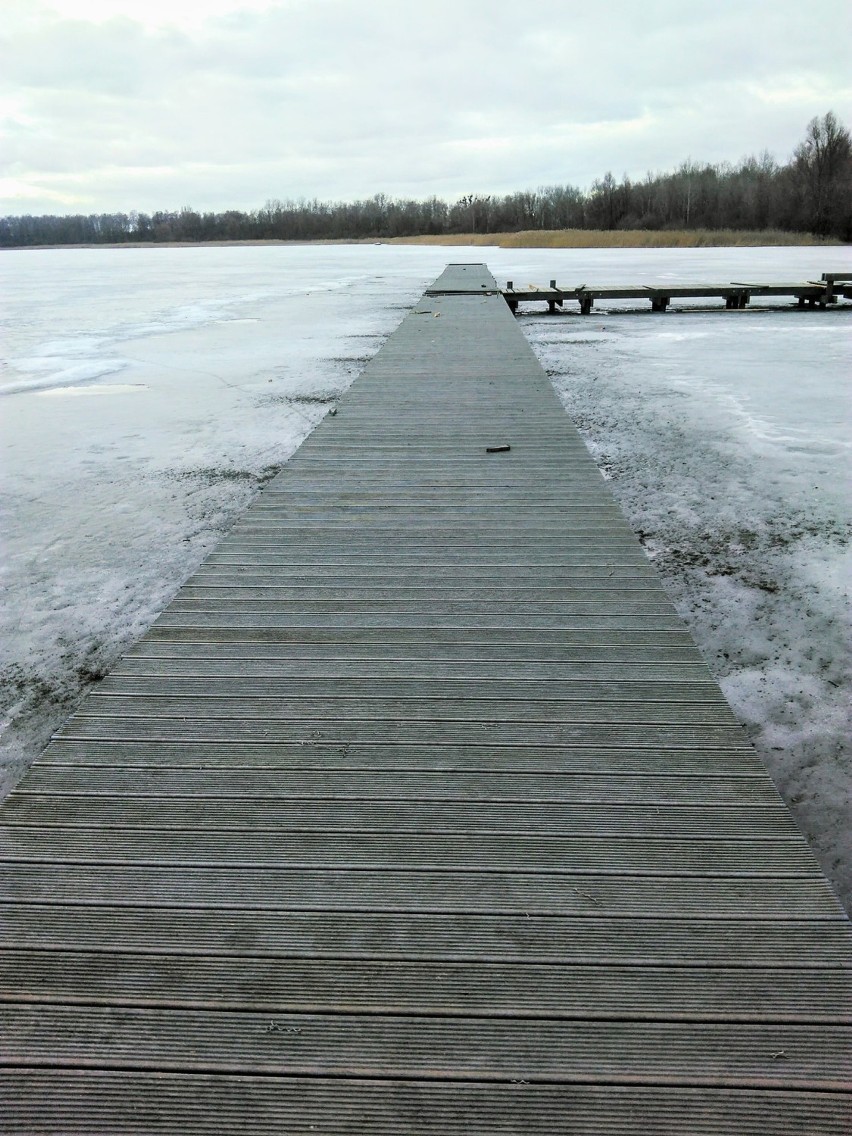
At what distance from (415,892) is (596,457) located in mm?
4956

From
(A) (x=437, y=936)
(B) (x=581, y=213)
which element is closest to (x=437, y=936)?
→ (A) (x=437, y=936)

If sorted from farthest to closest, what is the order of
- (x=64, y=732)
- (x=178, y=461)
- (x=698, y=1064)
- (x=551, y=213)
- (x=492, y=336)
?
(x=551, y=213)
(x=492, y=336)
(x=178, y=461)
(x=64, y=732)
(x=698, y=1064)

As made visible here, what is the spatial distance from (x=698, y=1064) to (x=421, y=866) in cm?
62

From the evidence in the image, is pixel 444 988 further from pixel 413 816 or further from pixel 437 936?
pixel 413 816

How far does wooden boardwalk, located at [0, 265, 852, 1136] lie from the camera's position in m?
1.23

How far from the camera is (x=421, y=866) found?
1.66 m

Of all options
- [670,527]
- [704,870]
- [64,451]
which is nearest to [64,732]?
[704,870]

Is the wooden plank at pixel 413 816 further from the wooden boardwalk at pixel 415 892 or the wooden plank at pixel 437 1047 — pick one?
the wooden plank at pixel 437 1047

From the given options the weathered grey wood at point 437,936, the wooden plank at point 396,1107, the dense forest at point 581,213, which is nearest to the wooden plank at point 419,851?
the weathered grey wood at point 437,936

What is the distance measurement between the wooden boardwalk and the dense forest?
5312cm

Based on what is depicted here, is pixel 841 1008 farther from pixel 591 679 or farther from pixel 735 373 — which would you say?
pixel 735 373

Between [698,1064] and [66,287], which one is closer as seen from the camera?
[698,1064]

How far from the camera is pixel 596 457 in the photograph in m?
6.11

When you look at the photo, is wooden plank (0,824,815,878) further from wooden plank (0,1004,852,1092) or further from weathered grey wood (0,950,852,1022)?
wooden plank (0,1004,852,1092)
